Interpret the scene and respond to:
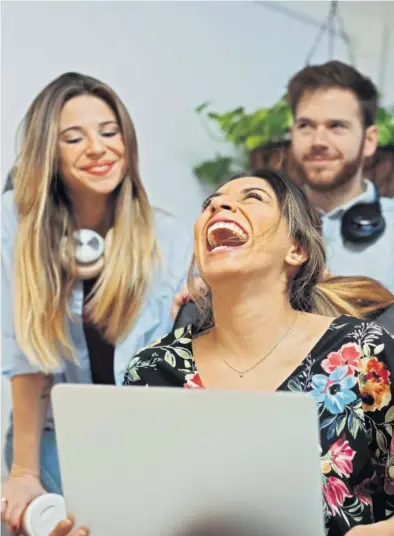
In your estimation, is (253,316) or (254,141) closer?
(253,316)

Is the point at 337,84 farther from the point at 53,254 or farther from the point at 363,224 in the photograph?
the point at 53,254

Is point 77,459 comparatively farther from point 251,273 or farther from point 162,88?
point 162,88

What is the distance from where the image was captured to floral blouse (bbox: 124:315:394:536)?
4.40 feet

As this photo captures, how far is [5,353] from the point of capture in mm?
1698

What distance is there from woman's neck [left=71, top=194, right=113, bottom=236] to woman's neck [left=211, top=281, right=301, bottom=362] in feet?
1.15

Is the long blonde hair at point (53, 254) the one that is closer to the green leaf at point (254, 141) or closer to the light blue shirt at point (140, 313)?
the light blue shirt at point (140, 313)

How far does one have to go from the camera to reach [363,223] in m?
1.66

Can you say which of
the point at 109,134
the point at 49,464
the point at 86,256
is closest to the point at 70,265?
the point at 86,256

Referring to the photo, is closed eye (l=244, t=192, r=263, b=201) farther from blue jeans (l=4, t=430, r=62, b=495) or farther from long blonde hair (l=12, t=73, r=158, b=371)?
blue jeans (l=4, t=430, r=62, b=495)

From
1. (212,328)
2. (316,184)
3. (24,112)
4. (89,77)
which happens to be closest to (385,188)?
(316,184)

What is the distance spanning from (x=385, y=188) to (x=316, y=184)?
5.9 inches

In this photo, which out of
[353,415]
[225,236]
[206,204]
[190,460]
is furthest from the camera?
[206,204]

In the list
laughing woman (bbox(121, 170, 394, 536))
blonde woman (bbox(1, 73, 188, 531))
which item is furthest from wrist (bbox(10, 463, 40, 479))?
laughing woman (bbox(121, 170, 394, 536))

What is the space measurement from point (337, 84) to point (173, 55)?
37cm
